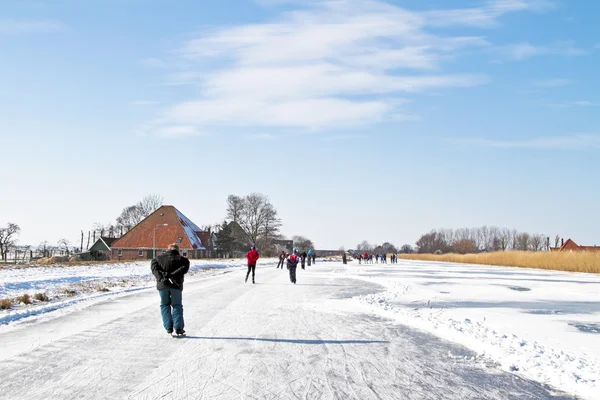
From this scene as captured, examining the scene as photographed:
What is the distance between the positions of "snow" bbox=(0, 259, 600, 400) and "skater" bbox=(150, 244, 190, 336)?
0.33 metres

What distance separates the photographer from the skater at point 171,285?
977 cm

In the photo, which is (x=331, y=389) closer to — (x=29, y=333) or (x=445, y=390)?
(x=445, y=390)

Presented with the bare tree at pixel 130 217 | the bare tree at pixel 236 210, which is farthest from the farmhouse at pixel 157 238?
the bare tree at pixel 130 217

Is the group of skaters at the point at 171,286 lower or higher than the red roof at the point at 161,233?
lower

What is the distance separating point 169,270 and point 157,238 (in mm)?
77060

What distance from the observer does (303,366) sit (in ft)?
24.6

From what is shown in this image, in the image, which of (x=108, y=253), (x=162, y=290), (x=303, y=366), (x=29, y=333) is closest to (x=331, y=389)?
(x=303, y=366)

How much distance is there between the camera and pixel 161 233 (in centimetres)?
8525

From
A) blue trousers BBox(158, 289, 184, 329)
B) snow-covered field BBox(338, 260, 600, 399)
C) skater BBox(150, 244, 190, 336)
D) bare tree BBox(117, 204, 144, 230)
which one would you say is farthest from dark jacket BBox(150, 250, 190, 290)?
bare tree BBox(117, 204, 144, 230)

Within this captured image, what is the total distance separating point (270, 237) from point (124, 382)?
3840 inches

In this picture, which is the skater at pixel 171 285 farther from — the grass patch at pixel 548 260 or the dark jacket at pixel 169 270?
the grass patch at pixel 548 260

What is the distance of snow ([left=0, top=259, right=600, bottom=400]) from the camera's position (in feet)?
20.9

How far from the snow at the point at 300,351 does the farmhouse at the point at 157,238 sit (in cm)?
6878

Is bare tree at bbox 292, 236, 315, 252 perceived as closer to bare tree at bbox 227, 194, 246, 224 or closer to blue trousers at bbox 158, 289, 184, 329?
bare tree at bbox 227, 194, 246, 224
